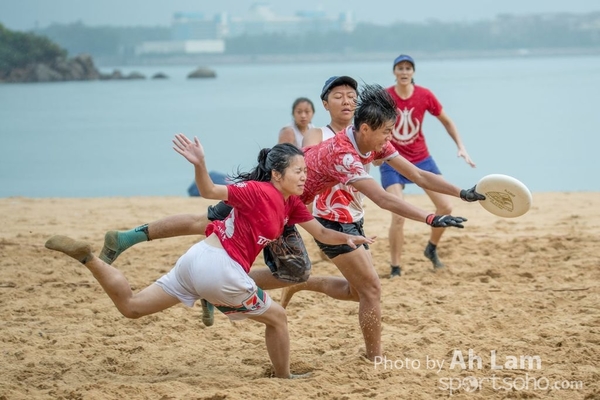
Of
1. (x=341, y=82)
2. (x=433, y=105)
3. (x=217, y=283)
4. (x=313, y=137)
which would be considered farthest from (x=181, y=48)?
(x=217, y=283)

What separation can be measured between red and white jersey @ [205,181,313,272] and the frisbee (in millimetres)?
1458

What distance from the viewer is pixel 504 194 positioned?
626 cm

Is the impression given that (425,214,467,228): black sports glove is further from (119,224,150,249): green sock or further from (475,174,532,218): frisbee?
(119,224,150,249): green sock

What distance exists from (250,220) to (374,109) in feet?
3.54

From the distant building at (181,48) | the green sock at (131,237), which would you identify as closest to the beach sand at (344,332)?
the green sock at (131,237)

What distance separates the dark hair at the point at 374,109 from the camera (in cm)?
595

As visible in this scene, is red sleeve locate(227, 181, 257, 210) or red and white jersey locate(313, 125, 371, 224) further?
red and white jersey locate(313, 125, 371, 224)

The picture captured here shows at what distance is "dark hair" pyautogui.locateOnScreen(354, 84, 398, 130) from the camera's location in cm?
595

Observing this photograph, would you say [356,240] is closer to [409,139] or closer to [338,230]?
[338,230]

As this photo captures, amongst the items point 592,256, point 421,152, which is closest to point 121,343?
point 421,152

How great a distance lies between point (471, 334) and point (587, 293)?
5.34ft

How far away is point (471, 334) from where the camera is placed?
7.09 m

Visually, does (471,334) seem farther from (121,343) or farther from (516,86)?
(516,86)

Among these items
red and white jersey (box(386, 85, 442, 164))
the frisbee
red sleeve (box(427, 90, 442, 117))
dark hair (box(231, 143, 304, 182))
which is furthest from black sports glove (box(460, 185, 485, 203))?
red sleeve (box(427, 90, 442, 117))
